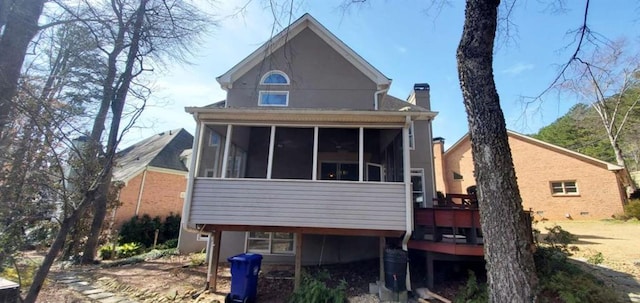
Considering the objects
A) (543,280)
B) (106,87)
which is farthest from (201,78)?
(543,280)

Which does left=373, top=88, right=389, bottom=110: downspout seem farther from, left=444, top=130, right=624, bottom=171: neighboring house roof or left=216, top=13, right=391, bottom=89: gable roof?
left=444, top=130, right=624, bottom=171: neighboring house roof

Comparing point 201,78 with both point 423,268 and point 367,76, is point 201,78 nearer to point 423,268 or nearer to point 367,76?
point 367,76

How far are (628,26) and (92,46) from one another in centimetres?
924

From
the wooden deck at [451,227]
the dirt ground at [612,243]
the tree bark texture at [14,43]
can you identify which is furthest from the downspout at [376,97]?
the tree bark texture at [14,43]

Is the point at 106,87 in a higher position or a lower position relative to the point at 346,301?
higher

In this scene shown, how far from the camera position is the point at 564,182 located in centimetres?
1773

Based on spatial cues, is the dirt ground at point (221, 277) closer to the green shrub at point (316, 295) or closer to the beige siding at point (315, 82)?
the green shrub at point (316, 295)

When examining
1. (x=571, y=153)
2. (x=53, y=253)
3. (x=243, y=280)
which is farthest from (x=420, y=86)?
(x=53, y=253)

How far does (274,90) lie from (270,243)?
5.23 metres

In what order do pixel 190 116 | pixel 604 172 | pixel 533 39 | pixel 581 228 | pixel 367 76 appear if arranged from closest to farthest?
pixel 533 39 → pixel 190 116 → pixel 367 76 → pixel 581 228 → pixel 604 172

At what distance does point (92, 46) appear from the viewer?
5.84m

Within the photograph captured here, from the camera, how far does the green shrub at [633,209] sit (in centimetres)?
1523

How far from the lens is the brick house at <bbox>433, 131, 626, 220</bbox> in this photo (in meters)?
16.6

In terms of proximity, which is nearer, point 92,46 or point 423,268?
point 92,46
